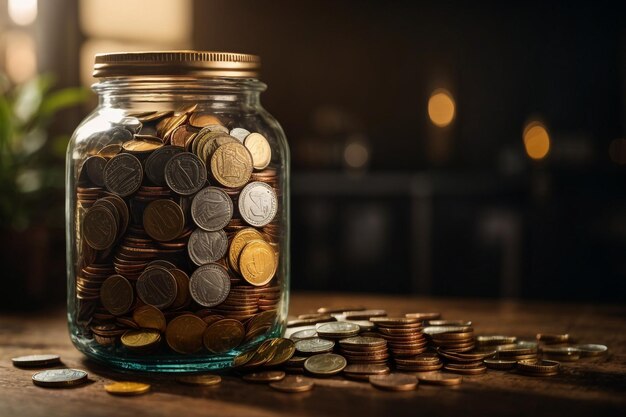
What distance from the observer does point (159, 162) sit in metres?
0.88

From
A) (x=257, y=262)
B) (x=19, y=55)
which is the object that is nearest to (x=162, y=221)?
(x=257, y=262)

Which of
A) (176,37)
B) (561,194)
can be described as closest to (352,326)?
(561,194)

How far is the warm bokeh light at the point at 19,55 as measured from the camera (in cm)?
392

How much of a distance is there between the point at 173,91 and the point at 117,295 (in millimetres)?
240

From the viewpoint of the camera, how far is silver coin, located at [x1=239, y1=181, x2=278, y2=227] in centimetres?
91

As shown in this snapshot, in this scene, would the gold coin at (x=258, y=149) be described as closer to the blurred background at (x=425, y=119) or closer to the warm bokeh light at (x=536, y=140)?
the blurred background at (x=425, y=119)

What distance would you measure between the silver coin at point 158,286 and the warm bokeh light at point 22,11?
3.14m

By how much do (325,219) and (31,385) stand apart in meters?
3.17

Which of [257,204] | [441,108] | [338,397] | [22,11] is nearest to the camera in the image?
[338,397]

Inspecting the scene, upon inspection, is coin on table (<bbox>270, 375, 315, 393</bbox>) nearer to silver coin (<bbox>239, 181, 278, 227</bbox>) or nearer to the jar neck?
silver coin (<bbox>239, 181, 278, 227</bbox>)

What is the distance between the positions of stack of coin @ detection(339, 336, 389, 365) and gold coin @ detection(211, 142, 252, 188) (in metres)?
0.22

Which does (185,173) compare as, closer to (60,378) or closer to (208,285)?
(208,285)

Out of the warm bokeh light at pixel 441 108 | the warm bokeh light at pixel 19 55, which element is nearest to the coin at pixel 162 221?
the warm bokeh light at pixel 19 55

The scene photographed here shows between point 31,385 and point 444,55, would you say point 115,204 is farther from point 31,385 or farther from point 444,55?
point 444,55
